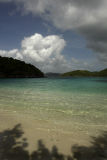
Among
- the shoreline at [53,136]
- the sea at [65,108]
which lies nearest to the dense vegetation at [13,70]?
the sea at [65,108]

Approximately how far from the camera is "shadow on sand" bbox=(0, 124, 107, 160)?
3.18 meters

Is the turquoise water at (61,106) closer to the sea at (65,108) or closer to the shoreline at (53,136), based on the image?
the sea at (65,108)

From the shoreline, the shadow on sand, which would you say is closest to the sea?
the shoreline

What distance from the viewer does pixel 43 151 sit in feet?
11.4

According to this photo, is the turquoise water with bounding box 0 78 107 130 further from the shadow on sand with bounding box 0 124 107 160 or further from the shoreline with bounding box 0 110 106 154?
the shadow on sand with bounding box 0 124 107 160

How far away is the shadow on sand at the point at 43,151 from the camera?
10.4 feet

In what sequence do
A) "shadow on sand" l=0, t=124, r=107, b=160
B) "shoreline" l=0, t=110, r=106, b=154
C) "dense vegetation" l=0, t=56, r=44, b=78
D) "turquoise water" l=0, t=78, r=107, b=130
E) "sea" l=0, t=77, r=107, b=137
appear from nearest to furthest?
"shadow on sand" l=0, t=124, r=107, b=160, "shoreline" l=0, t=110, r=106, b=154, "sea" l=0, t=77, r=107, b=137, "turquoise water" l=0, t=78, r=107, b=130, "dense vegetation" l=0, t=56, r=44, b=78

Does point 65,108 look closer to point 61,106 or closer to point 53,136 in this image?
point 61,106

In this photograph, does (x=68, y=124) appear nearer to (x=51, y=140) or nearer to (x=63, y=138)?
(x=63, y=138)

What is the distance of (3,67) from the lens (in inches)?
5335

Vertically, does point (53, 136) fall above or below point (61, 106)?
above

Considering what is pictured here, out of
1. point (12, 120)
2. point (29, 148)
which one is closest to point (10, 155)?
point (29, 148)

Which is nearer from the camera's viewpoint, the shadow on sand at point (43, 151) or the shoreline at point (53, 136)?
the shadow on sand at point (43, 151)

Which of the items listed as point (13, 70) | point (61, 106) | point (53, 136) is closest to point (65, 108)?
point (61, 106)
